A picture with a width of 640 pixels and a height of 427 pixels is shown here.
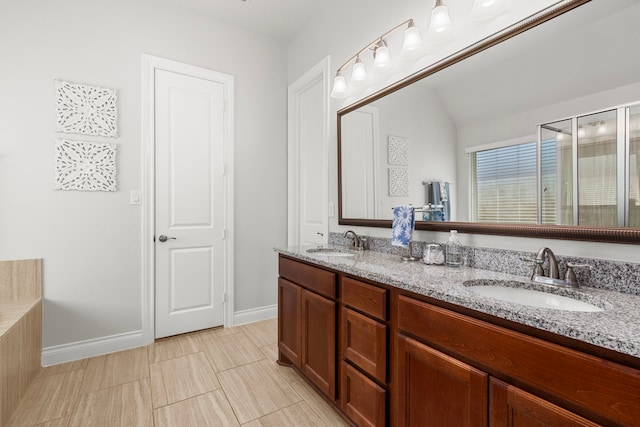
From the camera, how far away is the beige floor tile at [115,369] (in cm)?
201

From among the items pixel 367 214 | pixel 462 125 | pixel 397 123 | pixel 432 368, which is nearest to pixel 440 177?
pixel 462 125

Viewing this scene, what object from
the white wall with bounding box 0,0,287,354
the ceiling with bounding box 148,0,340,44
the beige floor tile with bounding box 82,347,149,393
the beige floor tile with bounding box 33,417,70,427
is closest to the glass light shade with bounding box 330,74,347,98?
the ceiling with bounding box 148,0,340,44

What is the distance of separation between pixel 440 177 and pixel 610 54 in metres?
0.80

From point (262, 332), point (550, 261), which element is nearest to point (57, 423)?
point (262, 332)

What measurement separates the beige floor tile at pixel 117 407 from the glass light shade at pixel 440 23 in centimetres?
254

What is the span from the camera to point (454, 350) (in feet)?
3.32

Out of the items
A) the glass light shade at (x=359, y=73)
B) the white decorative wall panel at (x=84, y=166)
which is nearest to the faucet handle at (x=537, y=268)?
the glass light shade at (x=359, y=73)

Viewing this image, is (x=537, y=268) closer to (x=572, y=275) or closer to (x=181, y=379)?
(x=572, y=275)

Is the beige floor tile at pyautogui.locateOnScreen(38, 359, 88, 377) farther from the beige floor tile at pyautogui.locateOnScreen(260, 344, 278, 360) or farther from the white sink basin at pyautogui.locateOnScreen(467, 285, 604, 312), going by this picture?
the white sink basin at pyautogui.locateOnScreen(467, 285, 604, 312)

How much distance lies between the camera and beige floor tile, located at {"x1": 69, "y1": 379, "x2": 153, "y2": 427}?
163 cm

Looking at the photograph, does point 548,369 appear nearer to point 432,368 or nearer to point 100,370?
point 432,368

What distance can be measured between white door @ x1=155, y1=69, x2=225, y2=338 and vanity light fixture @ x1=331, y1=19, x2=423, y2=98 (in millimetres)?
1271

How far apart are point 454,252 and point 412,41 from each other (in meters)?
1.18

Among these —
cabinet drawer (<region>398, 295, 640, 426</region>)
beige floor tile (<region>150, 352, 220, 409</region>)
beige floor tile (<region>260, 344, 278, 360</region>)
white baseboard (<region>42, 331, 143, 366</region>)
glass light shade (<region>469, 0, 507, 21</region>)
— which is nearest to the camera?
cabinet drawer (<region>398, 295, 640, 426</region>)
